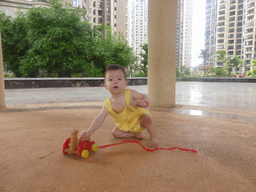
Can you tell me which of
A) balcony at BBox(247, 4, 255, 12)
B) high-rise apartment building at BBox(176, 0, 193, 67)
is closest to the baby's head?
balcony at BBox(247, 4, 255, 12)

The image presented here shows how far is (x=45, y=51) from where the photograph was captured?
1282 centimetres

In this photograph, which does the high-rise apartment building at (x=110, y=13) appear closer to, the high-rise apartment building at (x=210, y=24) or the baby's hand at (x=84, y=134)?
the high-rise apartment building at (x=210, y=24)

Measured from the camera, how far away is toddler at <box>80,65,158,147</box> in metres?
2.19

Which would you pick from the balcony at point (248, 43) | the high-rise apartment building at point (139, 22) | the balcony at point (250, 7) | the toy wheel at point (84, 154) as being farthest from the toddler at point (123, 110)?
the high-rise apartment building at point (139, 22)

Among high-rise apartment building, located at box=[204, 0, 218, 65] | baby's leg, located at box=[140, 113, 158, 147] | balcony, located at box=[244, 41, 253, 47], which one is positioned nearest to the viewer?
baby's leg, located at box=[140, 113, 158, 147]

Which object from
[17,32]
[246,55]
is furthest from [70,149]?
[246,55]

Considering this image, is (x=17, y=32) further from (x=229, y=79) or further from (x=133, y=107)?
(x=229, y=79)

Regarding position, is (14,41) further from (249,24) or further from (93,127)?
(249,24)

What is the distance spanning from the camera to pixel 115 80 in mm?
2193

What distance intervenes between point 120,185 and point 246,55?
7469 centimetres

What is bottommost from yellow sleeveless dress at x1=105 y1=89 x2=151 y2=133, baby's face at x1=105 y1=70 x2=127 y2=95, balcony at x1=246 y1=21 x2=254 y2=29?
yellow sleeveless dress at x1=105 y1=89 x2=151 y2=133

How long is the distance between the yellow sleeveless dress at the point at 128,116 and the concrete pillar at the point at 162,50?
2751 millimetres

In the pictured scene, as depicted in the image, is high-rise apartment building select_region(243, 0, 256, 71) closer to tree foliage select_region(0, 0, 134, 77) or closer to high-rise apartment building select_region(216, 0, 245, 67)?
high-rise apartment building select_region(216, 0, 245, 67)

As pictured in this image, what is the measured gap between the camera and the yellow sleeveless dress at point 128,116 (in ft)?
7.73
